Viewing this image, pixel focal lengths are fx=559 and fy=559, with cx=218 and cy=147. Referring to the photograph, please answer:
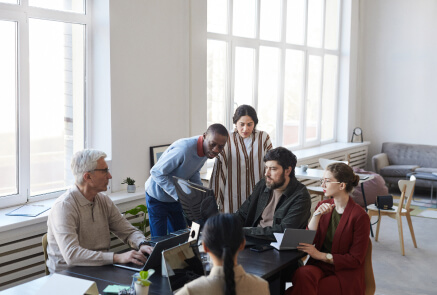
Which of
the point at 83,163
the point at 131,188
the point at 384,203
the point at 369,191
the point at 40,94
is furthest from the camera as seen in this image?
the point at 369,191

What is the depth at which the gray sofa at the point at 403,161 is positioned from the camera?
9812 mm

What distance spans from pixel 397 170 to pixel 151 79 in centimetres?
562

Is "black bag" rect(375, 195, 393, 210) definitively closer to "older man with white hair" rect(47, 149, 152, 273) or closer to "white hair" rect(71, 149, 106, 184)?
"older man with white hair" rect(47, 149, 152, 273)

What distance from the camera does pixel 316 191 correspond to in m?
7.58

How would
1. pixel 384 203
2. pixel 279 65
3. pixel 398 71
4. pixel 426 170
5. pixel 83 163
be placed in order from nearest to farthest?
pixel 83 163, pixel 384 203, pixel 279 65, pixel 426 170, pixel 398 71

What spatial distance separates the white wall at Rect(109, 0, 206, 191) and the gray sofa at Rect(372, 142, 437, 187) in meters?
4.62

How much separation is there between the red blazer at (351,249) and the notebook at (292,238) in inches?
8.7

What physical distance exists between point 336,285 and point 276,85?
5.48m

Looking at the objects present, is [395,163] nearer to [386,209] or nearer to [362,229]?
[386,209]

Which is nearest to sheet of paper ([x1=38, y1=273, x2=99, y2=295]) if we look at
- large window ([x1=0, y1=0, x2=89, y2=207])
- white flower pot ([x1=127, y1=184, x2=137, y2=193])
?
large window ([x1=0, y1=0, x2=89, y2=207])

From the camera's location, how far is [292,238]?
3.71 metres

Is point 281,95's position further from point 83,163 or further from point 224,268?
point 224,268

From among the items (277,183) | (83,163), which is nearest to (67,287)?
(83,163)

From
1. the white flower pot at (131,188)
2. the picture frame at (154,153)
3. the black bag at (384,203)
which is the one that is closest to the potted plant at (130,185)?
the white flower pot at (131,188)
